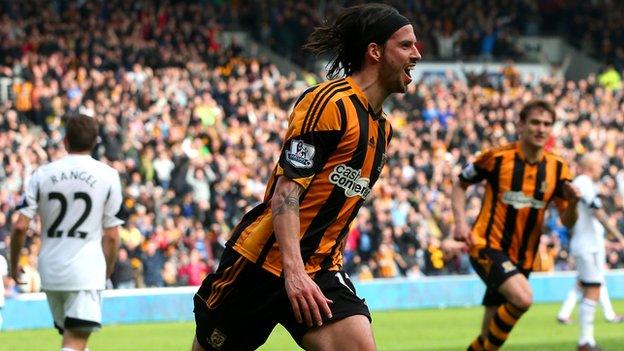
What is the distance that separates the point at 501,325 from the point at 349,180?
458 cm

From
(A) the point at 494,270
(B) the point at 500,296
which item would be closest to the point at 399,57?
(A) the point at 494,270

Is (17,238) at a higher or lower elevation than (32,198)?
lower

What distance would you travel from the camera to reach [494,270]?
10.5 metres

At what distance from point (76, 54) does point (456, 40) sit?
559 inches

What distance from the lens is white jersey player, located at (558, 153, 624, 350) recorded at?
12750mm

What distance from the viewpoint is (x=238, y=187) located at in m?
23.3

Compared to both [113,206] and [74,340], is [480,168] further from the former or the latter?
[74,340]

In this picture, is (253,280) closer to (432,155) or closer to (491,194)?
(491,194)

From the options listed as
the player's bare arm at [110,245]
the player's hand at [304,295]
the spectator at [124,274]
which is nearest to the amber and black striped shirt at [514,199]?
the player's bare arm at [110,245]

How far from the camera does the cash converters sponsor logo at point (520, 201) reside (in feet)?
35.5

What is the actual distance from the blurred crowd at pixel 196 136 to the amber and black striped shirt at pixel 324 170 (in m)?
13.5

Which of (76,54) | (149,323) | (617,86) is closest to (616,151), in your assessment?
(617,86)

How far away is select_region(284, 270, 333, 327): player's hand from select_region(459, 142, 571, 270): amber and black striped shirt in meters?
5.27

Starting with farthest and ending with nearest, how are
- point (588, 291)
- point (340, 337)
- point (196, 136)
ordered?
point (196, 136) < point (588, 291) < point (340, 337)
